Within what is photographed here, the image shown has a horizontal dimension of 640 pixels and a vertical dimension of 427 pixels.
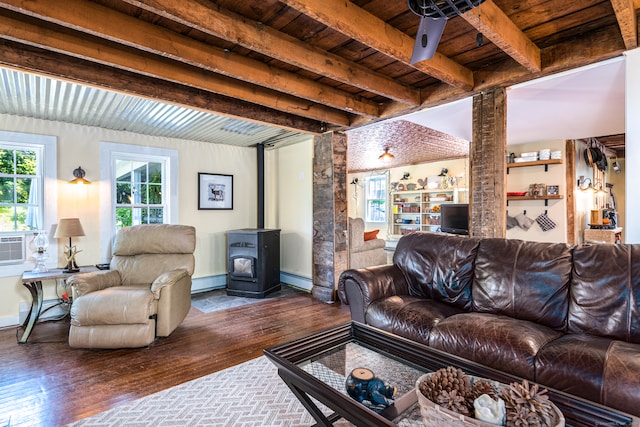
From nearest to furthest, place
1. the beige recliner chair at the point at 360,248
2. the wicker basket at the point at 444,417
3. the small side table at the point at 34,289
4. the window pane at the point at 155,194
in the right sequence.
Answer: the wicker basket at the point at 444,417
the small side table at the point at 34,289
the window pane at the point at 155,194
the beige recliner chair at the point at 360,248

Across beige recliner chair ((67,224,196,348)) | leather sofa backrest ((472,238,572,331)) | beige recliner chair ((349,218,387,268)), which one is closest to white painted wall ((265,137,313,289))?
beige recliner chair ((349,218,387,268))

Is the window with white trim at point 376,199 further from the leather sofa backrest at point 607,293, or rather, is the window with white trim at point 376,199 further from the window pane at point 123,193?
the leather sofa backrest at point 607,293

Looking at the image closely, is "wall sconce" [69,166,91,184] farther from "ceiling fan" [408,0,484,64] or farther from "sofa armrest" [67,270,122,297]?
"ceiling fan" [408,0,484,64]

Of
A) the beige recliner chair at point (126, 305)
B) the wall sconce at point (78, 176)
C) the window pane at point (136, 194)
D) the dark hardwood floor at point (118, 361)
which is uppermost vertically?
the wall sconce at point (78, 176)

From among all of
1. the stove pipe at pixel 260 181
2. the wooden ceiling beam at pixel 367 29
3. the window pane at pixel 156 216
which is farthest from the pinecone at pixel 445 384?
the window pane at pixel 156 216

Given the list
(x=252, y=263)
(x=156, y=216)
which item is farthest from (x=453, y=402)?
(x=156, y=216)

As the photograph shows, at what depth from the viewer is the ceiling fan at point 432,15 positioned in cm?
145

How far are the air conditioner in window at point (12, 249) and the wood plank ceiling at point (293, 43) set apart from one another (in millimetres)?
2312

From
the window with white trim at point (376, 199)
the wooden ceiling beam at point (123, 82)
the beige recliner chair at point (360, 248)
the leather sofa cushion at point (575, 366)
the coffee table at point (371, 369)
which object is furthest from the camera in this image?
the window with white trim at point (376, 199)

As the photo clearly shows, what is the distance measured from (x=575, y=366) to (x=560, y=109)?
307 cm

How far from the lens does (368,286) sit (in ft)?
8.44

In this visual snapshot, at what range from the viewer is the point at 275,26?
2.22 meters

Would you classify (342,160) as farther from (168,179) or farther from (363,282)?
(168,179)

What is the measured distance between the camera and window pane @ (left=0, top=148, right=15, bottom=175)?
3.66 meters
